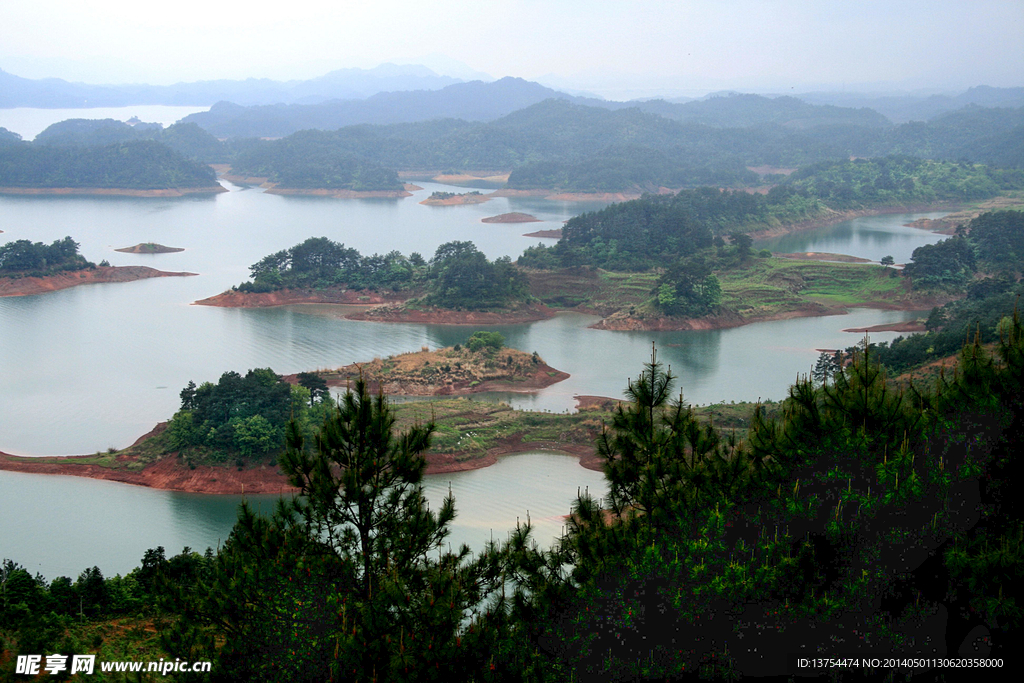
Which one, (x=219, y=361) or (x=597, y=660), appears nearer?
(x=597, y=660)

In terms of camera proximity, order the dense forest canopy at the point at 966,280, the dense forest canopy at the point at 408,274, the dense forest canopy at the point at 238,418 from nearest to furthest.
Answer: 1. the dense forest canopy at the point at 238,418
2. the dense forest canopy at the point at 966,280
3. the dense forest canopy at the point at 408,274

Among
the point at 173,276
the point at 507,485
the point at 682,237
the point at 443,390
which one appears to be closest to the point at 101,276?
the point at 173,276

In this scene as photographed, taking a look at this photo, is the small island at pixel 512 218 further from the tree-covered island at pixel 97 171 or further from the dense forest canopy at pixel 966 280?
the dense forest canopy at pixel 966 280

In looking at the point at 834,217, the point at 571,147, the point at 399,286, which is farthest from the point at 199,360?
the point at 571,147

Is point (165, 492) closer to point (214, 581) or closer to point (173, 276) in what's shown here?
point (214, 581)

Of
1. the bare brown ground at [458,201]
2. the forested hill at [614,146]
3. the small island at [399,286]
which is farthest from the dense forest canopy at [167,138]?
the small island at [399,286]
